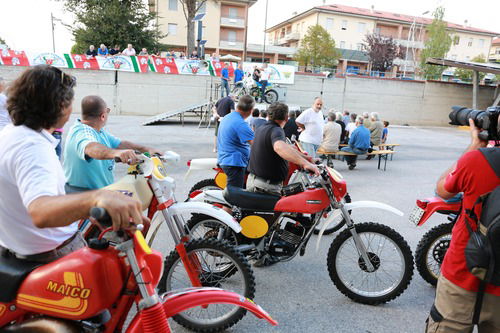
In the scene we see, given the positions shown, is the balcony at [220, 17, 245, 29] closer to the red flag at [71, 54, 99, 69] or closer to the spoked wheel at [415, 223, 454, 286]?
the red flag at [71, 54, 99, 69]

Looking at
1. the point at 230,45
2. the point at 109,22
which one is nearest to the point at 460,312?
the point at 109,22

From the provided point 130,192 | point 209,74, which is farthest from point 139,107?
point 130,192

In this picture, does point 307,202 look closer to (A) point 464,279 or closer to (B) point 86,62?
(A) point 464,279

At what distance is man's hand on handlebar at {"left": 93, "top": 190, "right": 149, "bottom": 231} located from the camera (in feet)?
4.19

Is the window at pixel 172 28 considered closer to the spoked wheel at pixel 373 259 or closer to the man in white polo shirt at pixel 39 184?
the spoked wheel at pixel 373 259

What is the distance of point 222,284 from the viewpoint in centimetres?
324

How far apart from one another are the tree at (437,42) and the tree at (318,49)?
10.5 metres

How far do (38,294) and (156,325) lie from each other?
1.75ft

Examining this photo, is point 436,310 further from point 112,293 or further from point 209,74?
point 209,74

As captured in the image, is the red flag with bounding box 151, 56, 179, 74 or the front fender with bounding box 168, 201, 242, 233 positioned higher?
the red flag with bounding box 151, 56, 179, 74

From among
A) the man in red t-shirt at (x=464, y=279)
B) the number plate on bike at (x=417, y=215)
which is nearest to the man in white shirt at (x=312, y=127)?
the number plate on bike at (x=417, y=215)

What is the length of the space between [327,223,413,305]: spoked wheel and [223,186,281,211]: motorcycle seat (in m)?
0.71

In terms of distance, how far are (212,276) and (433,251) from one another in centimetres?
233

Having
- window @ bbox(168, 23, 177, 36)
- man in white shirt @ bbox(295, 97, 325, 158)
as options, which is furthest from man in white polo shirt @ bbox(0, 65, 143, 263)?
window @ bbox(168, 23, 177, 36)
